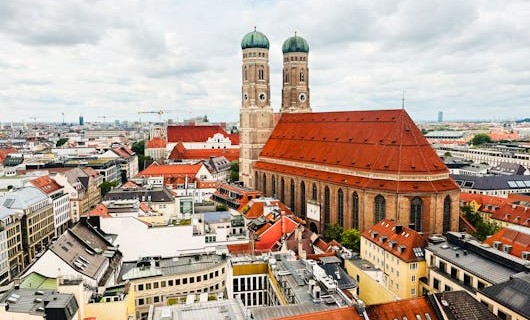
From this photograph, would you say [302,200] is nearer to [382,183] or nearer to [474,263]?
[382,183]

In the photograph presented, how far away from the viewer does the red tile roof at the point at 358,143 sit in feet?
254

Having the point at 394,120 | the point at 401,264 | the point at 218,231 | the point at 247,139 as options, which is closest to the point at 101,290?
the point at 218,231

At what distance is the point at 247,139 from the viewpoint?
400 feet

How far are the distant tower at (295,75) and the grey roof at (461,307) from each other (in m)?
86.5

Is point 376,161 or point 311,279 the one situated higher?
point 376,161

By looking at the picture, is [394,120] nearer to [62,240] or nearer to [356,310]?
[356,310]

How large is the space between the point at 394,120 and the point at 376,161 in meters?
9.11

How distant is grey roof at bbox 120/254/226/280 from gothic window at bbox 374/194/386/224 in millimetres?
35443

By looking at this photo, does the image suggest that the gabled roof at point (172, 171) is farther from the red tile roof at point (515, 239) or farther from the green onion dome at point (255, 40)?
the red tile roof at point (515, 239)

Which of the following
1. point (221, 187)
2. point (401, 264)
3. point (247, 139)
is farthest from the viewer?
point (247, 139)

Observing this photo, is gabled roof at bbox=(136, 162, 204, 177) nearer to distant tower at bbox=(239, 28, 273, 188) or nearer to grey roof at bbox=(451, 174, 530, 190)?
distant tower at bbox=(239, 28, 273, 188)

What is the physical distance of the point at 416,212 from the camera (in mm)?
74938

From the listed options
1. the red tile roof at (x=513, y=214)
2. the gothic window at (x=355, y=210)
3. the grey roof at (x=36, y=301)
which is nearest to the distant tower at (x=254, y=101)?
the gothic window at (x=355, y=210)

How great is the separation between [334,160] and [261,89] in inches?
1436
